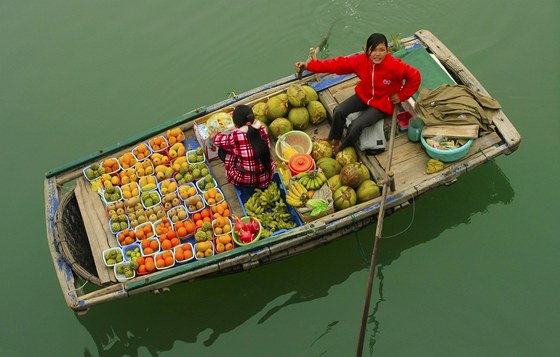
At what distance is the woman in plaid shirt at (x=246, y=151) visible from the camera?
470cm

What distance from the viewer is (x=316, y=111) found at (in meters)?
5.66

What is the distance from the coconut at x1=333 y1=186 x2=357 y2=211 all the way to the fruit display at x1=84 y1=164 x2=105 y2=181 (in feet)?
8.23

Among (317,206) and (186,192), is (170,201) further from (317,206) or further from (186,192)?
(317,206)

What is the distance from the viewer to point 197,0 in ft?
27.1

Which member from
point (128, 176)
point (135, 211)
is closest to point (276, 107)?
point (128, 176)

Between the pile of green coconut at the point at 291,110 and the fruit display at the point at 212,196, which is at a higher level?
the pile of green coconut at the point at 291,110

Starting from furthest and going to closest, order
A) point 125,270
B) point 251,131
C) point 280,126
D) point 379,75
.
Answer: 1. point 280,126
2. point 379,75
3. point 125,270
4. point 251,131

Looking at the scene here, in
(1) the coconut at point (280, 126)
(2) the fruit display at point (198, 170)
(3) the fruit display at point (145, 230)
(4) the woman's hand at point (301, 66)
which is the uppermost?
(4) the woman's hand at point (301, 66)

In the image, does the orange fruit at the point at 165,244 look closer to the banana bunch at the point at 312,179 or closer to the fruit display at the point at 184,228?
the fruit display at the point at 184,228

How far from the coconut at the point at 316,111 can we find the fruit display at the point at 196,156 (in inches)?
50.3

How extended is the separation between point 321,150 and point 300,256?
1291 mm

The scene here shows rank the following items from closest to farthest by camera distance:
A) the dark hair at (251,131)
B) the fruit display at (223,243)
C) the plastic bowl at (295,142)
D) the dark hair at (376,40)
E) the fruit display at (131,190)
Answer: the dark hair at (251,131) → the dark hair at (376,40) → the fruit display at (223,243) → the fruit display at (131,190) → the plastic bowl at (295,142)

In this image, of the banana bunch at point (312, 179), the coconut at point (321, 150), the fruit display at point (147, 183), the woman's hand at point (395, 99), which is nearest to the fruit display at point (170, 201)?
the fruit display at point (147, 183)

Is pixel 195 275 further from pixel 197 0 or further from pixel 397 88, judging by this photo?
pixel 197 0
